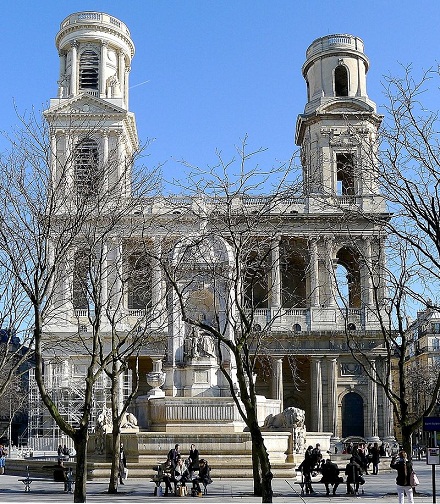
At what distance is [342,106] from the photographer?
70.7m

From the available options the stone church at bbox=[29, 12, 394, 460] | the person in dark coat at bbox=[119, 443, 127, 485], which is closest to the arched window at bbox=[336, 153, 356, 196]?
the stone church at bbox=[29, 12, 394, 460]

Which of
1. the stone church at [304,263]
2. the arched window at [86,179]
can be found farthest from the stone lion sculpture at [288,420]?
the stone church at [304,263]

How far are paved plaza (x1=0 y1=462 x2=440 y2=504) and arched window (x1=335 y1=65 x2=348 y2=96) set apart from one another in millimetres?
50836

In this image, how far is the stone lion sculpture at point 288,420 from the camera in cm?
2820

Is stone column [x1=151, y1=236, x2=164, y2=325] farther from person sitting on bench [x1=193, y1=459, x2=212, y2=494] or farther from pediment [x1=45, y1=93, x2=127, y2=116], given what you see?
pediment [x1=45, y1=93, x2=127, y2=116]

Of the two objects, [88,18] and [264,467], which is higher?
[88,18]

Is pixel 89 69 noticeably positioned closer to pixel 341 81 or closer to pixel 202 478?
pixel 341 81

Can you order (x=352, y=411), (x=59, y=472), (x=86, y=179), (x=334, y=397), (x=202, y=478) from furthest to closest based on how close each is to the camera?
(x=352, y=411) → (x=334, y=397) → (x=59, y=472) → (x=202, y=478) → (x=86, y=179)

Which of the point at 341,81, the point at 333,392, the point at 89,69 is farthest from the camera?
the point at 89,69

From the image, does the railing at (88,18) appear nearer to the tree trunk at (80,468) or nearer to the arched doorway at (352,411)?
the arched doorway at (352,411)

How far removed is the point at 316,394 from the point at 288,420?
1578 inches

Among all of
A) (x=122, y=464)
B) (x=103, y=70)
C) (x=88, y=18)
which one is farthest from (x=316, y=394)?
(x=122, y=464)

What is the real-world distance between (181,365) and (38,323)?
11198 mm

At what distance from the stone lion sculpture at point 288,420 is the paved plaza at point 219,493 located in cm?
235
